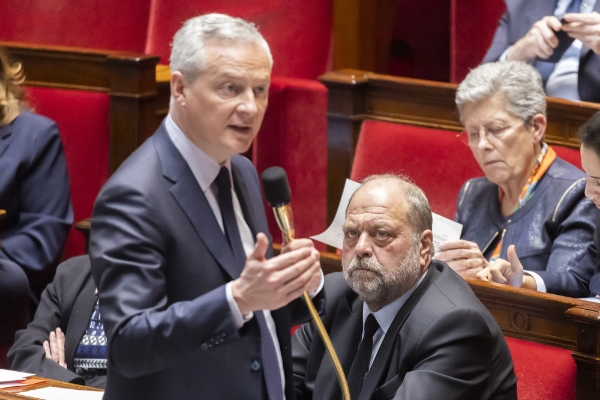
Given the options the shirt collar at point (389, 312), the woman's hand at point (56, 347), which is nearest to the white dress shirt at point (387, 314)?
the shirt collar at point (389, 312)

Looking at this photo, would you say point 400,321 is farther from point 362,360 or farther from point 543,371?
point 543,371

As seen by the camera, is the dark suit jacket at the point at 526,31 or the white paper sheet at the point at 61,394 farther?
the dark suit jacket at the point at 526,31

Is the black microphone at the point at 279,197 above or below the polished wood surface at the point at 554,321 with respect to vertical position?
above

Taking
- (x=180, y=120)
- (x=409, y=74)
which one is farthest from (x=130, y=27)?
(x=180, y=120)

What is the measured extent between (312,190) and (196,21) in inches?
48.2

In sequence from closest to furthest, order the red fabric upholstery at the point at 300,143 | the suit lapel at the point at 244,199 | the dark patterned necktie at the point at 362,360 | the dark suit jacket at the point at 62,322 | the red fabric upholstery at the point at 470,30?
the suit lapel at the point at 244,199 → the dark patterned necktie at the point at 362,360 → the dark suit jacket at the point at 62,322 → the red fabric upholstery at the point at 300,143 → the red fabric upholstery at the point at 470,30

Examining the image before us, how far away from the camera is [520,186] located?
1.51 m

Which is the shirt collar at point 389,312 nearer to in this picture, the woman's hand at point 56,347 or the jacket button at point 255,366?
the jacket button at point 255,366

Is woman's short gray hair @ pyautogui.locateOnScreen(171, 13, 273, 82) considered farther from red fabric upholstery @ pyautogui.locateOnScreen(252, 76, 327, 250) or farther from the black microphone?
red fabric upholstery @ pyautogui.locateOnScreen(252, 76, 327, 250)

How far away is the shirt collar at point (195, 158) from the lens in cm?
79

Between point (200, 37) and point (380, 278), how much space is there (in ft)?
1.40

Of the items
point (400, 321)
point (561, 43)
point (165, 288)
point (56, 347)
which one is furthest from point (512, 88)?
point (165, 288)

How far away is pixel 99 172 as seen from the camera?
185 centimetres

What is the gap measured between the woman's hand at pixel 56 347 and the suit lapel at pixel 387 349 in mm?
484
